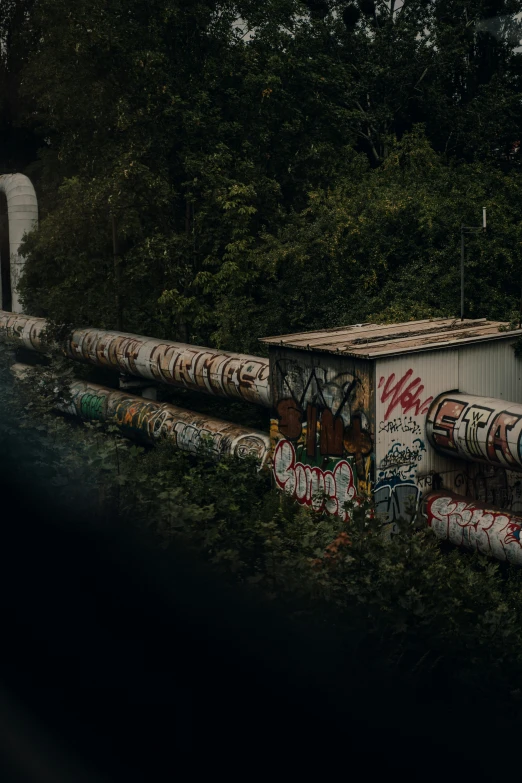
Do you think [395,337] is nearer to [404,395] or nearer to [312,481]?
[404,395]

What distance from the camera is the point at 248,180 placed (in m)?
19.3

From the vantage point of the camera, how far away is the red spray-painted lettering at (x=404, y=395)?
427 inches

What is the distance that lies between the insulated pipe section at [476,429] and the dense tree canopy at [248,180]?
14.7 ft

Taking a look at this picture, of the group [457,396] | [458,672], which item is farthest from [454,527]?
[458,672]

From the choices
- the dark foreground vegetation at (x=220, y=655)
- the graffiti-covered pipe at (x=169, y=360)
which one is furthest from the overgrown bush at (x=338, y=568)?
the graffiti-covered pipe at (x=169, y=360)

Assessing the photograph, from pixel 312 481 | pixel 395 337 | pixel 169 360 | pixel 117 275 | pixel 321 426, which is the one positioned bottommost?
pixel 312 481

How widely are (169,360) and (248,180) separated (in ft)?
17.7

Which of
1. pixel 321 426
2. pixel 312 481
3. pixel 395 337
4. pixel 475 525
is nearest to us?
pixel 475 525

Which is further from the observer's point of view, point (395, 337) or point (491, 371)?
point (395, 337)

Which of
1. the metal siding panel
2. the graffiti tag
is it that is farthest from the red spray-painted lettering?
the graffiti tag

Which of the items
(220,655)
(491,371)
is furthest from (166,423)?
(220,655)

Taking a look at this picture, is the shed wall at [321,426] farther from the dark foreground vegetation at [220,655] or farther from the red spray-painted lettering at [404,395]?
the dark foreground vegetation at [220,655]

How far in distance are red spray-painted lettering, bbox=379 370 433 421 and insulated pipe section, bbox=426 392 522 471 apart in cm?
19

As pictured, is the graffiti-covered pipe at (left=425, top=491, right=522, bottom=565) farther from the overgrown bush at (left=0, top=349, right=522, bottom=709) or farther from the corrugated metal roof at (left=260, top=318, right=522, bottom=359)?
the corrugated metal roof at (left=260, top=318, right=522, bottom=359)
